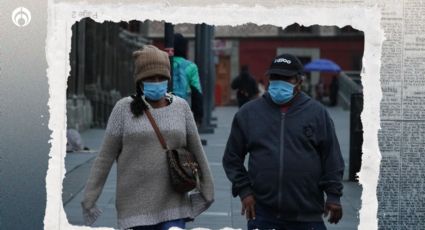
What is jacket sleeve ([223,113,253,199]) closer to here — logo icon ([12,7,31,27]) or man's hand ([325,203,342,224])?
man's hand ([325,203,342,224])

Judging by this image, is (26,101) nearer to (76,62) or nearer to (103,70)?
(76,62)

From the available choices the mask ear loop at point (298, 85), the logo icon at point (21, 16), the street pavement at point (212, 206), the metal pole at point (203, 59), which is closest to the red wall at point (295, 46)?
the metal pole at point (203, 59)

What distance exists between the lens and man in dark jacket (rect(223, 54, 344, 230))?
554 centimetres

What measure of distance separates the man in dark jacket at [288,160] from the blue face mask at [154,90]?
0.44 meters

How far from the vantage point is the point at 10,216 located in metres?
7.25

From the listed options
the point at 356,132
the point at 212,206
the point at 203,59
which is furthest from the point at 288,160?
the point at 203,59

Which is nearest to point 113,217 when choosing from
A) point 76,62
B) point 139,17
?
point 139,17

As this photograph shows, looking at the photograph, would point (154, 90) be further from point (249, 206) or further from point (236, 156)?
point (249, 206)

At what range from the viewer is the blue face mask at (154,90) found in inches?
221

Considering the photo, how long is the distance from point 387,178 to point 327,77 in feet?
165

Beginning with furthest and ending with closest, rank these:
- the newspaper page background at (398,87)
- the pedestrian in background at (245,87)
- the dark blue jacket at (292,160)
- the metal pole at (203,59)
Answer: the metal pole at (203,59) < the pedestrian in background at (245,87) < the newspaper page background at (398,87) < the dark blue jacket at (292,160)

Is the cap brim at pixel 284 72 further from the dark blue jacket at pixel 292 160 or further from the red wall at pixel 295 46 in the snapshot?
the red wall at pixel 295 46

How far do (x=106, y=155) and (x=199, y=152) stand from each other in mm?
503

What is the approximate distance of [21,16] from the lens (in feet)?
23.3
